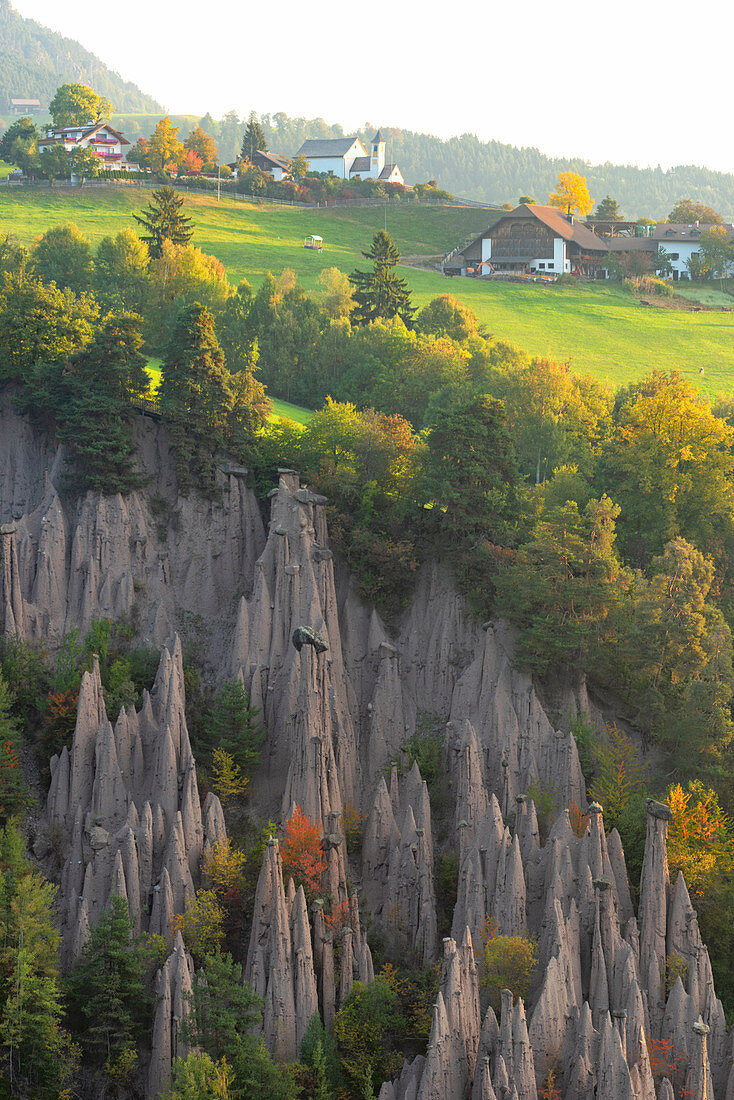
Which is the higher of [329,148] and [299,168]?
[329,148]

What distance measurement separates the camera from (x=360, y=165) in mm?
160500

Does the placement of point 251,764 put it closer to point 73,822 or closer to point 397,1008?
point 73,822

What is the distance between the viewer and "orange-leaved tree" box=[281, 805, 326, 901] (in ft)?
128

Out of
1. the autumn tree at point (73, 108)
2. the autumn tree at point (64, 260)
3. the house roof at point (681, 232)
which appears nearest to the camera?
the autumn tree at point (64, 260)

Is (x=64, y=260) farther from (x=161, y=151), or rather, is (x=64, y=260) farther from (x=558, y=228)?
(x=161, y=151)

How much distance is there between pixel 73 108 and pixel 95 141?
50.3ft

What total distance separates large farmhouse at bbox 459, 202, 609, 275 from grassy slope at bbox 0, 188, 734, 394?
5.25 metres

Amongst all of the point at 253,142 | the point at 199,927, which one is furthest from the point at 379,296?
the point at 253,142

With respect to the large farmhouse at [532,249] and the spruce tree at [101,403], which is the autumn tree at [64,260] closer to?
the spruce tree at [101,403]

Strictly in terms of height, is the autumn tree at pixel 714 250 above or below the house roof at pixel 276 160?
below

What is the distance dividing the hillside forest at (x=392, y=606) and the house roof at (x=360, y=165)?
104845mm

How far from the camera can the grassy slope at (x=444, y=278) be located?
88312 millimetres

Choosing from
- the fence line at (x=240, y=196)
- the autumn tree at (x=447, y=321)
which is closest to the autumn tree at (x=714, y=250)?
the fence line at (x=240, y=196)

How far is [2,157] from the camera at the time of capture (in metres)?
128
